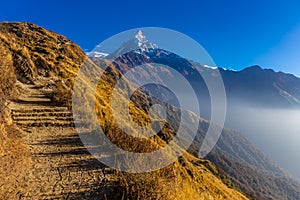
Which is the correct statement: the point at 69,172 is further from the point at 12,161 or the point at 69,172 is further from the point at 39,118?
the point at 39,118

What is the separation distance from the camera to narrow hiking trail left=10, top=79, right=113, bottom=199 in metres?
7.49

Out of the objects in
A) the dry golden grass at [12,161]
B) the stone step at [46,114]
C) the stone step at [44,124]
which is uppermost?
the stone step at [46,114]

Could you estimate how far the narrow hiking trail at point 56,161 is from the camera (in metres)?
7.49

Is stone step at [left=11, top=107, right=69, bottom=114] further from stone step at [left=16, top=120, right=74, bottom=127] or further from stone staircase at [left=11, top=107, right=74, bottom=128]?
stone step at [left=16, top=120, right=74, bottom=127]

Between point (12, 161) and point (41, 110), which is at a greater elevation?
point (41, 110)

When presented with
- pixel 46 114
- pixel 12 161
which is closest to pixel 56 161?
pixel 12 161

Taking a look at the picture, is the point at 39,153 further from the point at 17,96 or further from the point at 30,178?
the point at 17,96

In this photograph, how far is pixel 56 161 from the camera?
31.8 feet

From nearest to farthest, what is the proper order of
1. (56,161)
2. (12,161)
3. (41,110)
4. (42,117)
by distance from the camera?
1. (12,161)
2. (56,161)
3. (42,117)
4. (41,110)

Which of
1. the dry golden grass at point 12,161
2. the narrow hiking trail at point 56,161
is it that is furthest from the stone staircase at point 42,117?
the dry golden grass at point 12,161

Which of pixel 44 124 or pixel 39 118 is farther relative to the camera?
pixel 39 118

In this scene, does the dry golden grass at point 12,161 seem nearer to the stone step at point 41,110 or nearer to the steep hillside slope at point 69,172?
the steep hillside slope at point 69,172

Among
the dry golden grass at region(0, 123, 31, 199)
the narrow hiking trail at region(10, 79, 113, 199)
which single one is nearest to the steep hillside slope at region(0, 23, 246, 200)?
the narrow hiking trail at region(10, 79, 113, 199)

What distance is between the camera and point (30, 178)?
7992 mm
